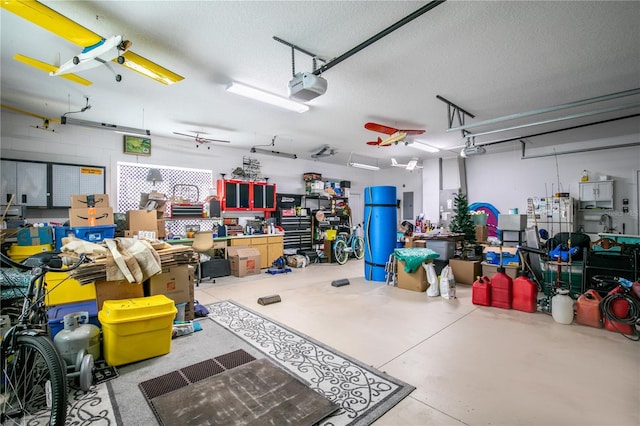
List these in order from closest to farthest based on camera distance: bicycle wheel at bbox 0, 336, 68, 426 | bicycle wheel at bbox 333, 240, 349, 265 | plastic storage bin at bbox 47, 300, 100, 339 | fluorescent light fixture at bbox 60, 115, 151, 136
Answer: bicycle wheel at bbox 0, 336, 68, 426
plastic storage bin at bbox 47, 300, 100, 339
fluorescent light fixture at bbox 60, 115, 151, 136
bicycle wheel at bbox 333, 240, 349, 265

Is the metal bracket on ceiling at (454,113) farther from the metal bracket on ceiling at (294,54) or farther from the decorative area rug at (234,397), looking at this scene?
the decorative area rug at (234,397)

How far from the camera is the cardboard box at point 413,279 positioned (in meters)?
5.13

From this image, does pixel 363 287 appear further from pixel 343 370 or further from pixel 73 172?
pixel 73 172

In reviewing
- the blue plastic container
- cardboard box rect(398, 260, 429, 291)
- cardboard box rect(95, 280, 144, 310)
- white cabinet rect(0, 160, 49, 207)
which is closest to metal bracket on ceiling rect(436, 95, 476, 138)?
cardboard box rect(398, 260, 429, 291)

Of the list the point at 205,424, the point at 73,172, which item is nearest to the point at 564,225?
the point at 205,424

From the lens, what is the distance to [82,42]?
242cm

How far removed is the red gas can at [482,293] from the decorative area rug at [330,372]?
2654mm

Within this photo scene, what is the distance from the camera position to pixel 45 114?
16.5 ft

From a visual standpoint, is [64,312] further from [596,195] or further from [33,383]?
[596,195]

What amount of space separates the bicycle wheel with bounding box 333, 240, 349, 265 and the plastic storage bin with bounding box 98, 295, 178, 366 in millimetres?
5778

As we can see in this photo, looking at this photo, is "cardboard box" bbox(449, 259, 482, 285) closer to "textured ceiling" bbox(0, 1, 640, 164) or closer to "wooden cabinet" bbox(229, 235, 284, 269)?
"textured ceiling" bbox(0, 1, 640, 164)

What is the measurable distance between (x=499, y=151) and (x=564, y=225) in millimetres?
2626

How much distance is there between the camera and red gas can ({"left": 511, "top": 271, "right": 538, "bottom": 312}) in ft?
13.1

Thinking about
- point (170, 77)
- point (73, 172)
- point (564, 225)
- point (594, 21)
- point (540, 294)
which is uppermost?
point (594, 21)
